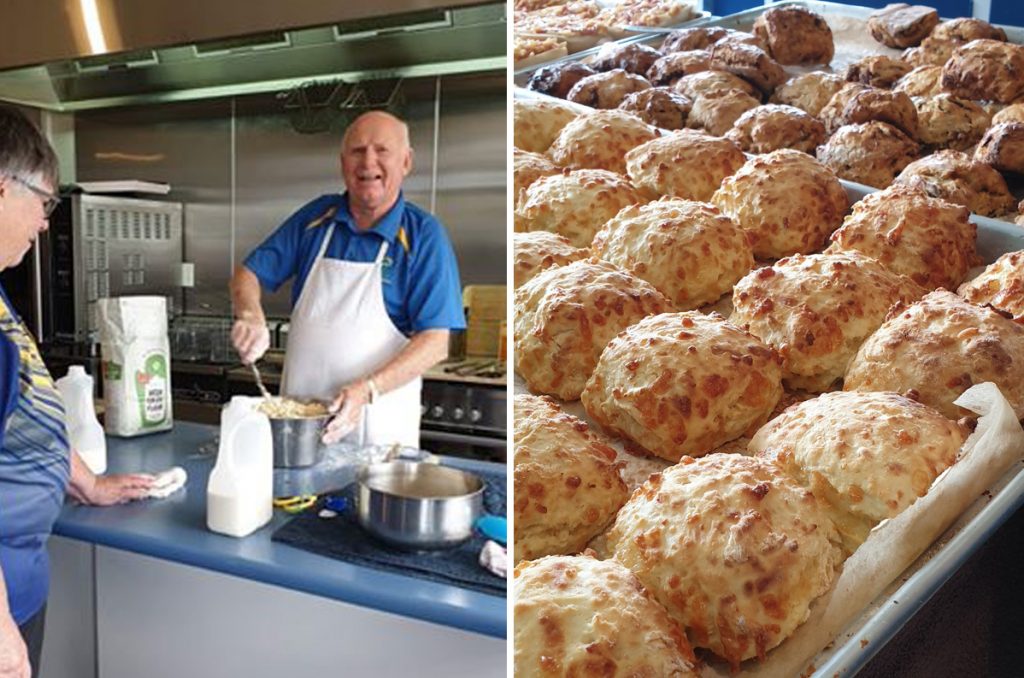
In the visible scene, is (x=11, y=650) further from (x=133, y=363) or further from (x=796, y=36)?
(x=796, y=36)

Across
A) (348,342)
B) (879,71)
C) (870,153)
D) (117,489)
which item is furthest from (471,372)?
(870,153)

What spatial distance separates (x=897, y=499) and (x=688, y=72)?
1.07 metres

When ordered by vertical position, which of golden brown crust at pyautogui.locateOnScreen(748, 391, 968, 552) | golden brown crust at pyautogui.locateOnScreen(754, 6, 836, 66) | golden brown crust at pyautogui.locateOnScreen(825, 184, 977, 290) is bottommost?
golden brown crust at pyautogui.locateOnScreen(748, 391, 968, 552)

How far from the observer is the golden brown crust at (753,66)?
1.61 metres

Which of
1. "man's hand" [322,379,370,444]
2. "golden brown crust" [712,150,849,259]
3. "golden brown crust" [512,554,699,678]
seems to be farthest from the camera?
"man's hand" [322,379,370,444]

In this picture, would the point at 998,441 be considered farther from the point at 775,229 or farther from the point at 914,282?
the point at 775,229

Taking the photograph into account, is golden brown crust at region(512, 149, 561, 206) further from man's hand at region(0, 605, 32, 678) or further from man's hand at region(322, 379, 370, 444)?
man's hand at region(0, 605, 32, 678)

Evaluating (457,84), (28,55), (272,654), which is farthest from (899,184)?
(28,55)

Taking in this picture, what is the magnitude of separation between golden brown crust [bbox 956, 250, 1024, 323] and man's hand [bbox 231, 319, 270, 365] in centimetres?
146

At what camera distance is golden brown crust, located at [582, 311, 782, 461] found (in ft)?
2.66

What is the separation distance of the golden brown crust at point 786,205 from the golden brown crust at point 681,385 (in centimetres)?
28

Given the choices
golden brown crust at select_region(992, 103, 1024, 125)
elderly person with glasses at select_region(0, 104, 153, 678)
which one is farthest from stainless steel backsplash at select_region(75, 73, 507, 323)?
golden brown crust at select_region(992, 103, 1024, 125)

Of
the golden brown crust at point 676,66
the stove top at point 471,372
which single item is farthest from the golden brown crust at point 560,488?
the stove top at point 471,372

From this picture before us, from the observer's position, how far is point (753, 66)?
1.62 m
